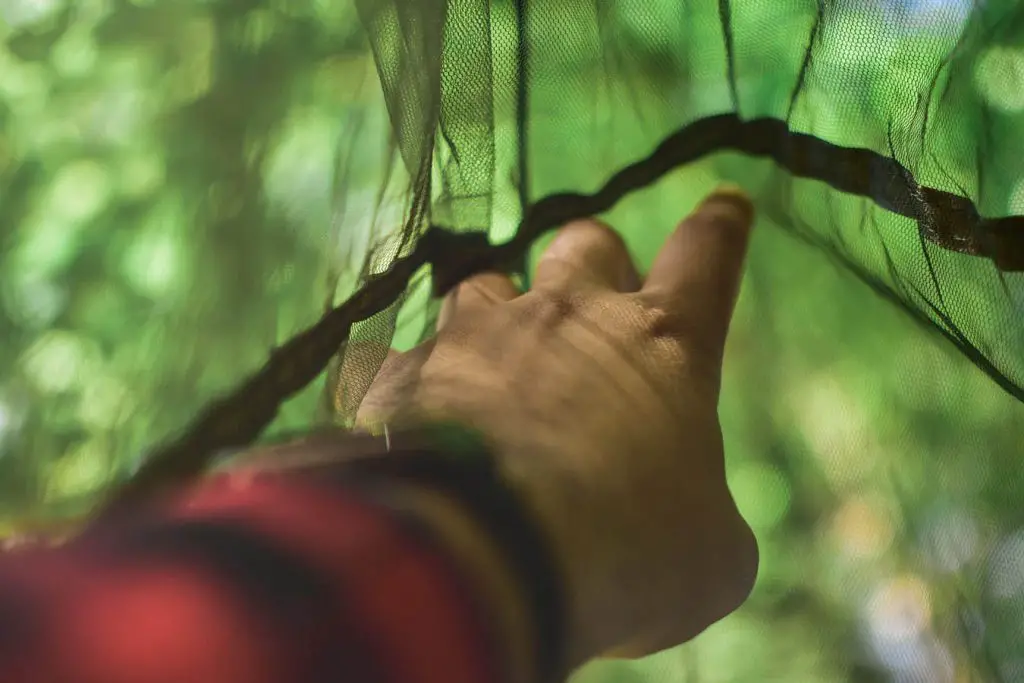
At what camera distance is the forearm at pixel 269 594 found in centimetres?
25

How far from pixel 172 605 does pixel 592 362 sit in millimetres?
295

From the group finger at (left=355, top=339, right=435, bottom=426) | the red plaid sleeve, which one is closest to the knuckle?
finger at (left=355, top=339, right=435, bottom=426)

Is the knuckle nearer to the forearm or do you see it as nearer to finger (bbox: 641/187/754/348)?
finger (bbox: 641/187/754/348)

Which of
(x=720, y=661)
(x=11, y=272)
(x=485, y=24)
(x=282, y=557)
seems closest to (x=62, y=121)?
(x=11, y=272)

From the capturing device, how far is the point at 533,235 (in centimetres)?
60

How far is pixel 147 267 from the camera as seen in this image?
1.51ft

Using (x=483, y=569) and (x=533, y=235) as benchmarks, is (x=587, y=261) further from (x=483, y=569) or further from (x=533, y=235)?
(x=483, y=569)

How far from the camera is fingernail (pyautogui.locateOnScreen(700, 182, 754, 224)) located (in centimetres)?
58

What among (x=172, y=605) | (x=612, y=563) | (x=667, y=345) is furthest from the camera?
(x=667, y=345)

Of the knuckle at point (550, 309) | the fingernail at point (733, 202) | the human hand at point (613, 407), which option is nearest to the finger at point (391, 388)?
the human hand at point (613, 407)

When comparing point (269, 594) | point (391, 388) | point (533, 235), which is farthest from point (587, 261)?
point (269, 594)

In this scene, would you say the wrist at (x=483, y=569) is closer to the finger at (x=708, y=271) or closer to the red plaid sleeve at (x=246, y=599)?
the red plaid sleeve at (x=246, y=599)

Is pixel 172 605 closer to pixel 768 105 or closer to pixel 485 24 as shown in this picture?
pixel 485 24

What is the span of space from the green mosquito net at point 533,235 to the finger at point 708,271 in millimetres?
15
